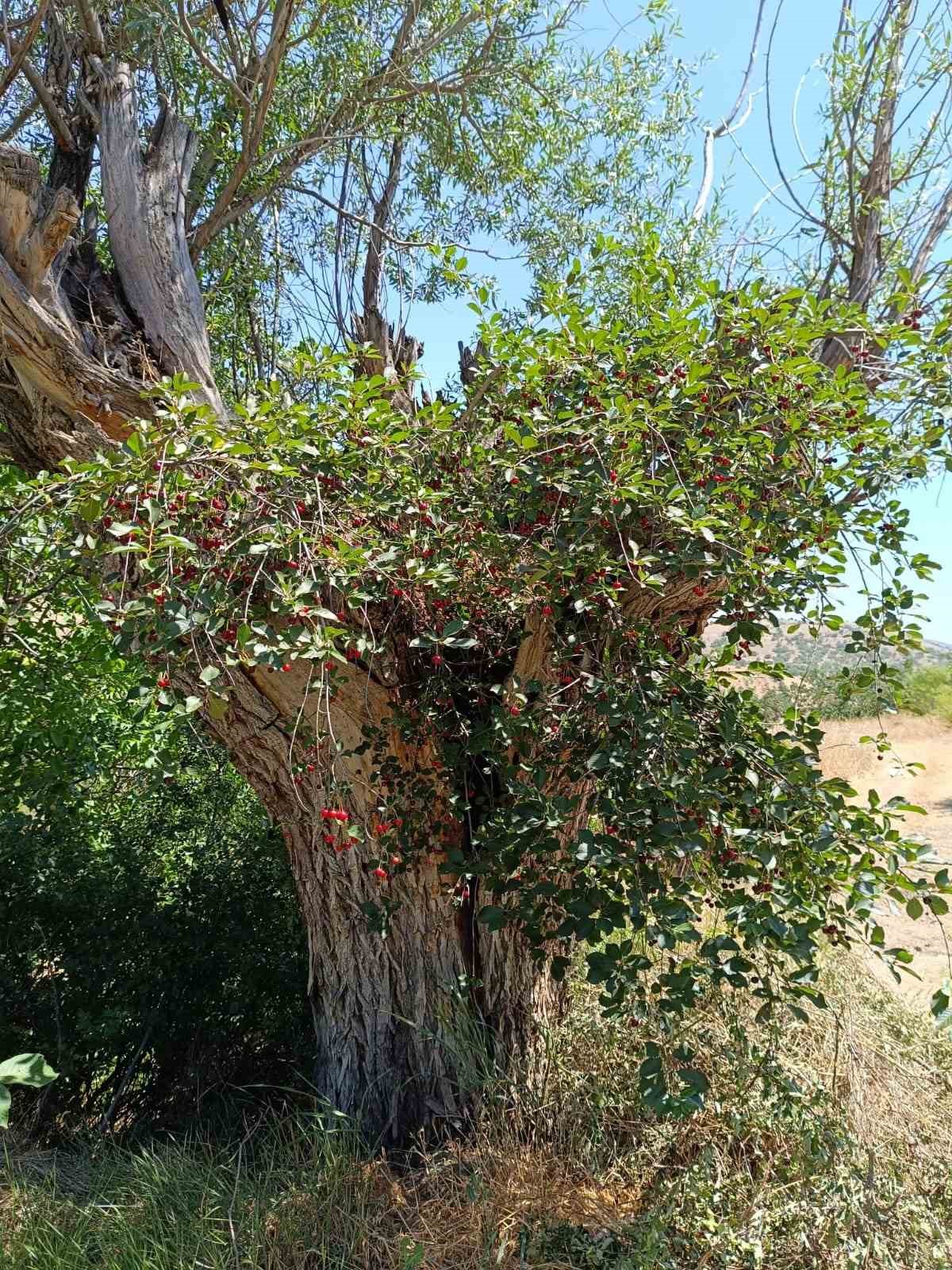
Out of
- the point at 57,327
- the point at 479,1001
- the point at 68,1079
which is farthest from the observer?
the point at 68,1079

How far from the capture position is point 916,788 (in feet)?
37.5

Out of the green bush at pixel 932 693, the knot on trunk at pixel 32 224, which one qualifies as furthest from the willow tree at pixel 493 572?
the green bush at pixel 932 693

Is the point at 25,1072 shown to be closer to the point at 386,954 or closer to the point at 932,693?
the point at 386,954

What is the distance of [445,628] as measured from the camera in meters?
2.29

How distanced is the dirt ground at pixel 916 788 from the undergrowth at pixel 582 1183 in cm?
63

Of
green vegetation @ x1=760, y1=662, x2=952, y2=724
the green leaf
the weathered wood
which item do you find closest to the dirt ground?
green vegetation @ x1=760, y1=662, x2=952, y2=724

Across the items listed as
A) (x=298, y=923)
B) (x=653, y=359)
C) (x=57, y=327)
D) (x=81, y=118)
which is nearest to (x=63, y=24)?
(x=81, y=118)

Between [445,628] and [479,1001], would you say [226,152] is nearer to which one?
[445,628]

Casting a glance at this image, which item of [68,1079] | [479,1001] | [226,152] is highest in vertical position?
[226,152]

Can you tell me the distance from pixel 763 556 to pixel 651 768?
63 cm

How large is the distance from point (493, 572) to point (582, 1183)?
1.95 m

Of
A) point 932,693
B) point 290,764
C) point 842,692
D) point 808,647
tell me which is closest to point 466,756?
point 290,764

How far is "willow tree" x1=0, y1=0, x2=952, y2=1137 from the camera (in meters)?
2.11

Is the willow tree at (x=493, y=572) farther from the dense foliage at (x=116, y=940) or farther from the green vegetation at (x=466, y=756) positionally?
the dense foliage at (x=116, y=940)
